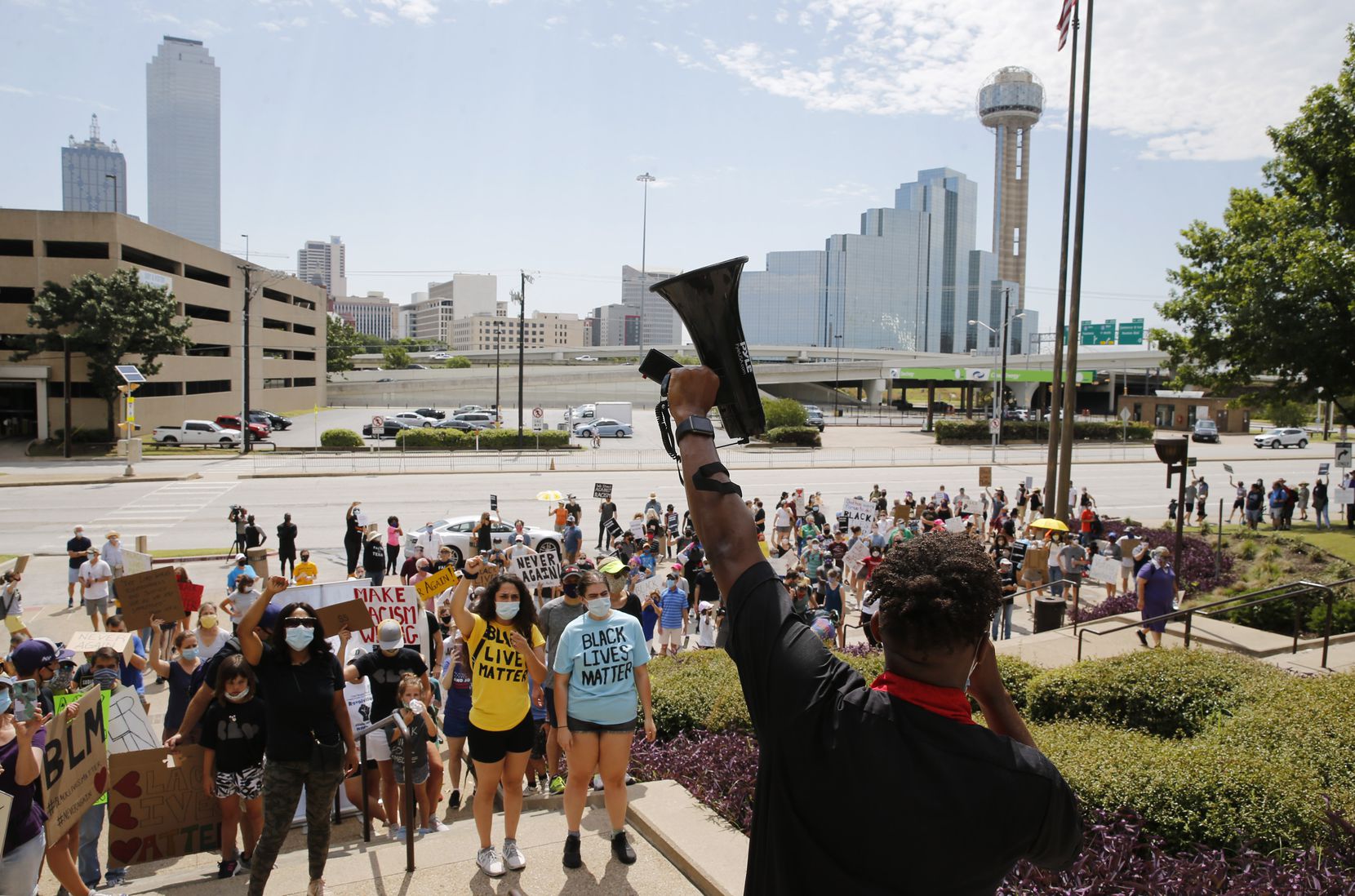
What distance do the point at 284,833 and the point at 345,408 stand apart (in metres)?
88.5

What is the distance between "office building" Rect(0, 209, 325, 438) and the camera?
48.0 m

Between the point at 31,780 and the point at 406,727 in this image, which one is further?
the point at 406,727

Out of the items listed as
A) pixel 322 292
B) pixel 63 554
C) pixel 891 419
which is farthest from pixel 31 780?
pixel 322 292

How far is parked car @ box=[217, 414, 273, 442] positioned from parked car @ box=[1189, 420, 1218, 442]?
200ft

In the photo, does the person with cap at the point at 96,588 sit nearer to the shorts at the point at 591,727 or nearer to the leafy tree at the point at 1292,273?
the shorts at the point at 591,727

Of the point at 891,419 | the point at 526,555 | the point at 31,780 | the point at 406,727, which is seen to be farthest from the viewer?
the point at 891,419

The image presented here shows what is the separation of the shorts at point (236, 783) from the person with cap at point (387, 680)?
931 mm

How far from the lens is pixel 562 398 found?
4011 inches

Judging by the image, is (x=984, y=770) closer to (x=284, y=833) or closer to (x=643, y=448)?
(x=284, y=833)

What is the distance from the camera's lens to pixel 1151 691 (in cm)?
763

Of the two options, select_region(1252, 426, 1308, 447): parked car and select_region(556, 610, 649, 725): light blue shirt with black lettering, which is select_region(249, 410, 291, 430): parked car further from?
select_region(1252, 426, 1308, 447): parked car

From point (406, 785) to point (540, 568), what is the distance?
645 cm

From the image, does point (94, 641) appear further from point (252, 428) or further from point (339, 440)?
point (252, 428)

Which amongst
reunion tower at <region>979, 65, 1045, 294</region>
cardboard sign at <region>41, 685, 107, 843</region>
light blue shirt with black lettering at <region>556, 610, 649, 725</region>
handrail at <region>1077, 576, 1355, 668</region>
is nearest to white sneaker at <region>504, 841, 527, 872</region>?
A: light blue shirt with black lettering at <region>556, 610, 649, 725</region>
